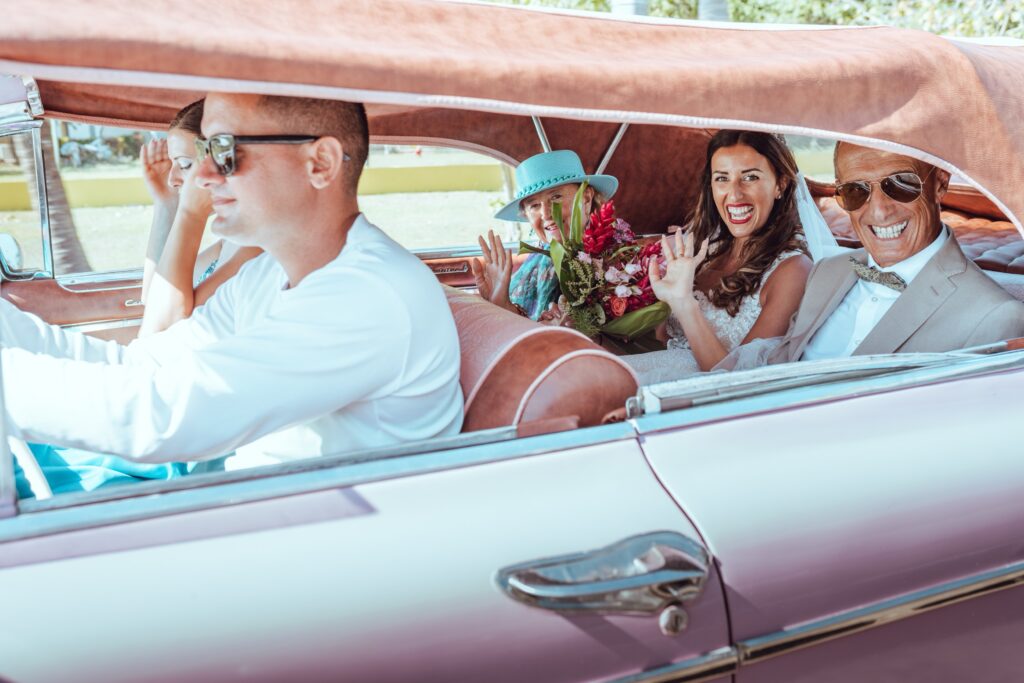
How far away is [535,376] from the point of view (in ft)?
6.01

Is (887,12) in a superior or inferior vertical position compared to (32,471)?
superior

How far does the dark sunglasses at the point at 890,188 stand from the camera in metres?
2.44

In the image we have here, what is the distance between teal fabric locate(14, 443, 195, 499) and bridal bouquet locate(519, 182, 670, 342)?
142cm

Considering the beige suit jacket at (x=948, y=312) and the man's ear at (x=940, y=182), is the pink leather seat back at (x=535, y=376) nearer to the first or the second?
the beige suit jacket at (x=948, y=312)

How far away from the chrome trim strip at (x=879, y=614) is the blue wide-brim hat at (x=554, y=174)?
2.46 meters

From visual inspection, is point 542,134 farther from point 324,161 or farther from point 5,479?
point 5,479

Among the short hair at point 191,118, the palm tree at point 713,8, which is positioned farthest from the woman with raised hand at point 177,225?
the palm tree at point 713,8

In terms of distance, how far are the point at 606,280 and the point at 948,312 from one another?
1.12 metres

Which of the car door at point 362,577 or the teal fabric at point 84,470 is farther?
the teal fabric at point 84,470

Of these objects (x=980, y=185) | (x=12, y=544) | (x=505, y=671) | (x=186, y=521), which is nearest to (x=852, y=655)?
(x=505, y=671)

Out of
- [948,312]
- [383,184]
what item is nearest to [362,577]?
[948,312]

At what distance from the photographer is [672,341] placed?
3.46 m

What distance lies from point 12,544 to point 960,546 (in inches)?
56.5

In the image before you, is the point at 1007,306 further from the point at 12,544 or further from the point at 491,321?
the point at 12,544
